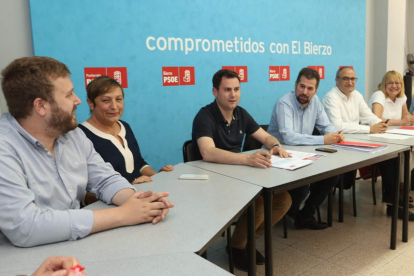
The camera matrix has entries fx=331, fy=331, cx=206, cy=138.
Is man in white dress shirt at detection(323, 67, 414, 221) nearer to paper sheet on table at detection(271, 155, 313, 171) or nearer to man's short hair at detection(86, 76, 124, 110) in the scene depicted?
→ paper sheet on table at detection(271, 155, 313, 171)

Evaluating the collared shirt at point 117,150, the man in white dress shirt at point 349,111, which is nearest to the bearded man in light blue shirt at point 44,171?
the collared shirt at point 117,150

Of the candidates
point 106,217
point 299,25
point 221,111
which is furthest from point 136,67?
point 299,25

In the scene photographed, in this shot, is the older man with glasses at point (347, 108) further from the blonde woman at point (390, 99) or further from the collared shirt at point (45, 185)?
the collared shirt at point (45, 185)

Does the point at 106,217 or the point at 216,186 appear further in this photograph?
the point at 216,186

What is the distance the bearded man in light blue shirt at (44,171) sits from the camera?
107 cm

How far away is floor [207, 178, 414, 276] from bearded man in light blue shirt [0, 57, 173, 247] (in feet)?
4.26

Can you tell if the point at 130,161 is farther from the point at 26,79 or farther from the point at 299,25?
the point at 299,25

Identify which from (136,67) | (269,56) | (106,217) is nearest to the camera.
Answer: (106,217)

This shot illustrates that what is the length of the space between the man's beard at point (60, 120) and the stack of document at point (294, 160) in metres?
1.22

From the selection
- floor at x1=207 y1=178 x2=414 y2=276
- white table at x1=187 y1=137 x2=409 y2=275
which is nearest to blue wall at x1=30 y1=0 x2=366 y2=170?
white table at x1=187 y1=137 x2=409 y2=275

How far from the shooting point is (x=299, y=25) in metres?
4.36

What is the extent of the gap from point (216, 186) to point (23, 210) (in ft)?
2.92

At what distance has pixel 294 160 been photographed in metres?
2.15

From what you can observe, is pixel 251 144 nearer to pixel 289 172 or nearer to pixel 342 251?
pixel 289 172
